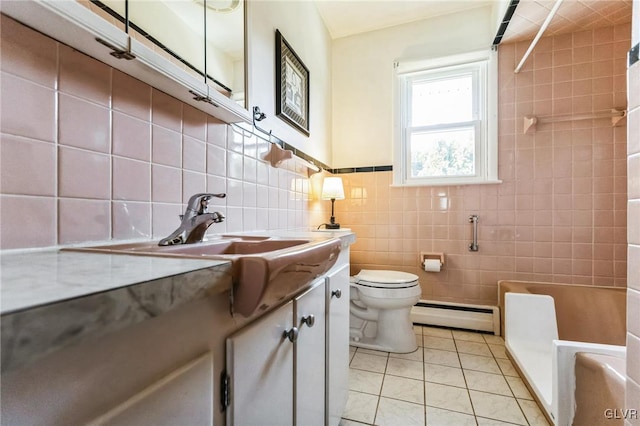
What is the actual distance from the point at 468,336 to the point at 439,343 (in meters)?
0.30

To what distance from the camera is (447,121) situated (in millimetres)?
2436

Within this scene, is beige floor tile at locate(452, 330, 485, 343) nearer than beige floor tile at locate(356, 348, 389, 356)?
No

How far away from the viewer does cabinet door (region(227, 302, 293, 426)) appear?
1.71 feet

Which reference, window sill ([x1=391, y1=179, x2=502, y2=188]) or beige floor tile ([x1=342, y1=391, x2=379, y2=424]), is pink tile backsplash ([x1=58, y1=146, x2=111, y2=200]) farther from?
window sill ([x1=391, y1=179, x2=502, y2=188])

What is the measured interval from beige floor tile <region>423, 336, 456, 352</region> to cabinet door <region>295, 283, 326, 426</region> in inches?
52.3

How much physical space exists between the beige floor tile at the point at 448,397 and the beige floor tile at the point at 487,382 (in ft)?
0.31

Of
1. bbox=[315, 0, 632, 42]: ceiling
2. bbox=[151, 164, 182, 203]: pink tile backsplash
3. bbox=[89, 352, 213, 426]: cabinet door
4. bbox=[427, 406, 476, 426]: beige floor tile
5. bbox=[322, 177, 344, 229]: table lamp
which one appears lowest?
bbox=[427, 406, 476, 426]: beige floor tile

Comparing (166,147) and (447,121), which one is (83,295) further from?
(447,121)

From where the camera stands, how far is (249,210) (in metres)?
1.33

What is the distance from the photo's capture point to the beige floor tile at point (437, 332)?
2182mm

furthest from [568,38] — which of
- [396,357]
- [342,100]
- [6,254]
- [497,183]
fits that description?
[6,254]

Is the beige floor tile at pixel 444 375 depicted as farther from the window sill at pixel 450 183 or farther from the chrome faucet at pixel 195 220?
the chrome faucet at pixel 195 220

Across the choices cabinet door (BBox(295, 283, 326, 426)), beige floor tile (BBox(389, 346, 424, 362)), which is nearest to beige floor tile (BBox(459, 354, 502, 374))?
beige floor tile (BBox(389, 346, 424, 362))

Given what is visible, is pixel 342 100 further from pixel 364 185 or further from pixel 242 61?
pixel 242 61
